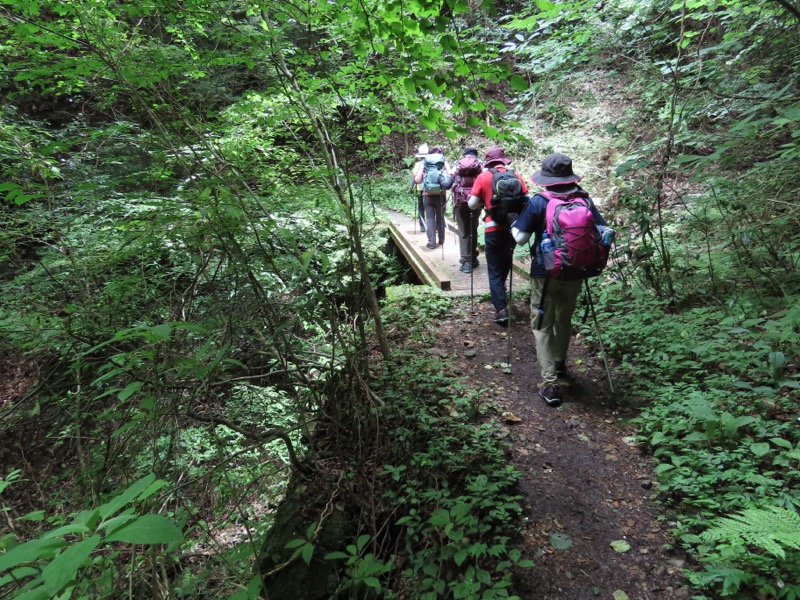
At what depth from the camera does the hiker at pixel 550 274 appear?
13.3 ft

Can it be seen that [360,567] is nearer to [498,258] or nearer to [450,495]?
[450,495]

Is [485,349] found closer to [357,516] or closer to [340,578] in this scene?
[357,516]

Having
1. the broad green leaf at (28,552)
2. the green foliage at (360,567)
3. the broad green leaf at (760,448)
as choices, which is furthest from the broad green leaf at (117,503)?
the broad green leaf at (760,448)

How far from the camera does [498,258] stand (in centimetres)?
588

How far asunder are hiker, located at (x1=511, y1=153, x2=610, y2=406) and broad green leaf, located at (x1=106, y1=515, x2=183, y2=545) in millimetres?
3711

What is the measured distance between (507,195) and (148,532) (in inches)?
199

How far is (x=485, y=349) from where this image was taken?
5.63 metres

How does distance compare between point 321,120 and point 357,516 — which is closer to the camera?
point 357,516

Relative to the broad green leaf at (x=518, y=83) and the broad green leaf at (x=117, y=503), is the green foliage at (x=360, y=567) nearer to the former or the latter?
the broad green leaf at (x=117, y=503)

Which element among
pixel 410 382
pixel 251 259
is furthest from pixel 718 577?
pixel 251 259

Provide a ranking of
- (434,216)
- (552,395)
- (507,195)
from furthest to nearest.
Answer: (434,216) < (507,195) < (552,395)

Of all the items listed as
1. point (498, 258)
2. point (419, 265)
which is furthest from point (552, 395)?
point (419, 265)

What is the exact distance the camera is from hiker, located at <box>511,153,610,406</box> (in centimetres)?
404

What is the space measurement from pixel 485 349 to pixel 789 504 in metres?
3.46
